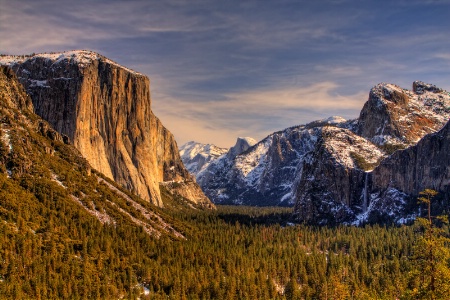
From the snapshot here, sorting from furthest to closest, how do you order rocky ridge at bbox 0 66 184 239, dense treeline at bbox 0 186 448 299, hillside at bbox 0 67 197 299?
rocky ridge at bbox 0 66 184 239
dense treeline at bbox 0 186 448 299
hillside at bbox 0 67 197 299

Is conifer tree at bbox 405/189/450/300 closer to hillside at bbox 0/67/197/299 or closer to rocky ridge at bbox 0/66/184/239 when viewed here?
hillside at bbox 0/67/197/299

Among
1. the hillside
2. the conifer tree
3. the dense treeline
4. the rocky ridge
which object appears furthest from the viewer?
the rocky ridge

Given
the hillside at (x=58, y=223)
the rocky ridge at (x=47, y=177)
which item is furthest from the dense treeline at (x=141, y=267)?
the rocky ridge at (x=47, y=177)

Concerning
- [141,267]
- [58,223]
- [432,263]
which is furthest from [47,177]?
[432,263]

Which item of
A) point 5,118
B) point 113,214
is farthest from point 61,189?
point 5,118

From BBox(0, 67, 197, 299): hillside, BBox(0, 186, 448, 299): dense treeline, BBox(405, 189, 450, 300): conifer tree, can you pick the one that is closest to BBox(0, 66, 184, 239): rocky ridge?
BBox(0, 67, 197, 299): hillside

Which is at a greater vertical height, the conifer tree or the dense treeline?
the conifer tree

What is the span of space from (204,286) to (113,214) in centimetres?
5631

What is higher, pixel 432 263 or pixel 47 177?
pixel 47 177

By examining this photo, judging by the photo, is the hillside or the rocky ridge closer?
the hillside

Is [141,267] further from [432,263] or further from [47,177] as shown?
[432,263]

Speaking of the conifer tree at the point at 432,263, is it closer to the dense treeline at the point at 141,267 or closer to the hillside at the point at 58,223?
the dense treeline at the point at 141,267

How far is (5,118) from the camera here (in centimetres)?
15300

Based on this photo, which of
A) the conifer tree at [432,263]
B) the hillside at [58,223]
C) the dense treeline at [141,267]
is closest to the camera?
the conifer tree at [432,263]
